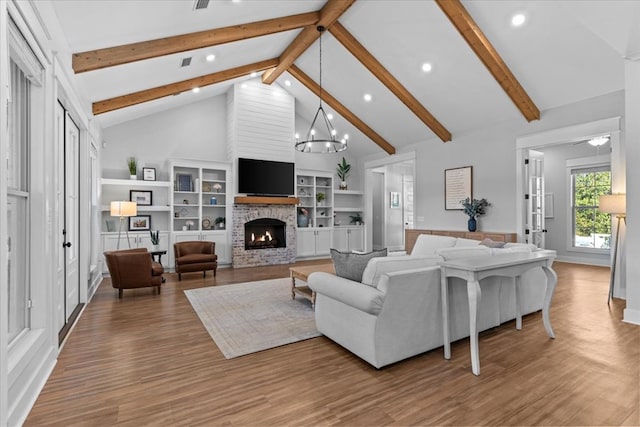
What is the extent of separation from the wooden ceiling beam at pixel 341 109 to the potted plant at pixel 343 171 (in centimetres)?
129

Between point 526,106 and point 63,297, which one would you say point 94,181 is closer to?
point 63,297

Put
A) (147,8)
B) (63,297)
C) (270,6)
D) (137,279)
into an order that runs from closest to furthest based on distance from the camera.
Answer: (147,8), (63,297), (270,6), (137,279)

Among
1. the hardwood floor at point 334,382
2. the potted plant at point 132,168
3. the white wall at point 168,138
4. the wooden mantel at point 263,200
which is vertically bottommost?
the hardwood floor at point 334,382

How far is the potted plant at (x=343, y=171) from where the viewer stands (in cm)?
961

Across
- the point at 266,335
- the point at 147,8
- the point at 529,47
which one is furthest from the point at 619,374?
the point at 147,8

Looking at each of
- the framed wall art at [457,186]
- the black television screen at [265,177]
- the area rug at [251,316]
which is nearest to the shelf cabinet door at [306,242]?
the black television screen at [265,177]

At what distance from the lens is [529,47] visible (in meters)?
4.75

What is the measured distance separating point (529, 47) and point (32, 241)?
628cm

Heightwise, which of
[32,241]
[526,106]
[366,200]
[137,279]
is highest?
[526,106]

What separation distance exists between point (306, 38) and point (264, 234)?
14.8ft

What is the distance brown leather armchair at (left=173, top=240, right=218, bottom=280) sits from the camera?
6094 millimetres

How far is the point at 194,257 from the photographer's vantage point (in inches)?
243

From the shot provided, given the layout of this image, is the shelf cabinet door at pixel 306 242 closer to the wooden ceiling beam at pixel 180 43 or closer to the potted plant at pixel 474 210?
the potted plant at pixel 474 210

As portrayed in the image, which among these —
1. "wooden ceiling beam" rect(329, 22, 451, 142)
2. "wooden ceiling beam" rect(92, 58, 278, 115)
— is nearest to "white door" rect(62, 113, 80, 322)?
"wooden ceiling beam" rect(92, 58, 278, 115)
